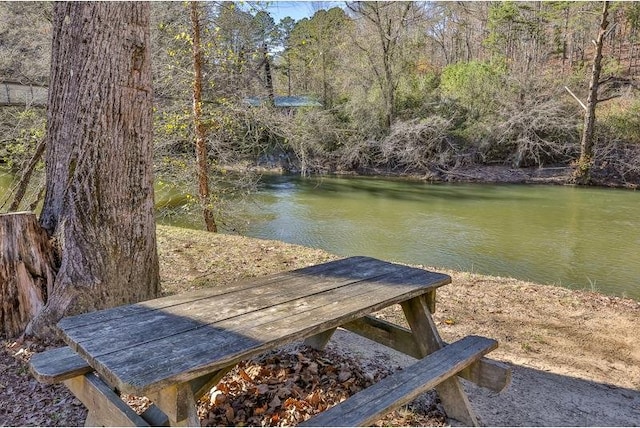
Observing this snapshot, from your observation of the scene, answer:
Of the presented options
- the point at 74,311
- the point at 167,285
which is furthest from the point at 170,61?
the point at 74,311

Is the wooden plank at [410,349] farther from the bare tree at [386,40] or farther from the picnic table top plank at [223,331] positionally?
the bare tree at [386,40]

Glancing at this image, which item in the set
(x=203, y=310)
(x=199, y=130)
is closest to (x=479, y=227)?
(x=199, y=130)

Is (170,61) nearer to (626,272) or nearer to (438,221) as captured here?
(438,221)

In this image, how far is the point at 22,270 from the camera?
2646mm

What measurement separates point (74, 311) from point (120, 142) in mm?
960

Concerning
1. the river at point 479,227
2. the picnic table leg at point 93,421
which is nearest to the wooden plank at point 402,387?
the picnic table leg at point 93,421

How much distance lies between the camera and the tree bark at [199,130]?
6246 millimetres

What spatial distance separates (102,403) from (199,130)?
5.38 m

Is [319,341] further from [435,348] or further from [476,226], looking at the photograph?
[476,226]

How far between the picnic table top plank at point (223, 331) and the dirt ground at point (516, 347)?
0.65 metres

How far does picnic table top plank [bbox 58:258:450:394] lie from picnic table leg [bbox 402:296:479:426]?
0.22 m

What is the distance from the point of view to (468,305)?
379 centimetres

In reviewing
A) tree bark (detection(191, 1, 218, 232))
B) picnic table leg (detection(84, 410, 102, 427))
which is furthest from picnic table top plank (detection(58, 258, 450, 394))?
tree bark (detection(191, 1, 218, 232))

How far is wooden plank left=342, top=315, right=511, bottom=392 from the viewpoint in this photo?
2045 mm
